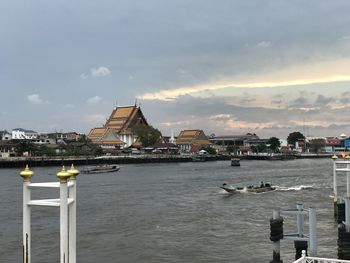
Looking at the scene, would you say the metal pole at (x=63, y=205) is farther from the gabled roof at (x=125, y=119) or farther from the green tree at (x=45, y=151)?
the gabled roof at (x=125, y=119)

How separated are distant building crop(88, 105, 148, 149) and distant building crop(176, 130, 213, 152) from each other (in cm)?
2488

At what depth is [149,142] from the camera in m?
136

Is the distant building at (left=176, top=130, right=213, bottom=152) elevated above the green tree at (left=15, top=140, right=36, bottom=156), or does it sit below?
above

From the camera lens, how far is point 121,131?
5443 inches

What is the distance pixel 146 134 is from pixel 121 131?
8.22m

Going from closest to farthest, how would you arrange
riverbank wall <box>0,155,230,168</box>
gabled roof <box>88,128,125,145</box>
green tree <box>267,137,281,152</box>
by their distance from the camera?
riverbank wall <box>0,155,230,168</box> → gabled roof <box>88,128,125,145</box> → green tree <box>267,137,281,152</box>

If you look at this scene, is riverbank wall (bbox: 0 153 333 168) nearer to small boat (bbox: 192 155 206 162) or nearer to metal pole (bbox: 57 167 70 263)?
small boat (bbox: 192 155 206 162)

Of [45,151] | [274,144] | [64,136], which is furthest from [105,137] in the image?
[274,144]

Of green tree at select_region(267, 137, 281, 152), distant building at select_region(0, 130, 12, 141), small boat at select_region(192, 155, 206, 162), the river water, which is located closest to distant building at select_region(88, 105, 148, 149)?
small boat at select_region(192, 155, 206, 162)

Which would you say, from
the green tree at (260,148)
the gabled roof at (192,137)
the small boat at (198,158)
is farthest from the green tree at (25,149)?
the green tree at (260,148)

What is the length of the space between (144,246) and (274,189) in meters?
25.6

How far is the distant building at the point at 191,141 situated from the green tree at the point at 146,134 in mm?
25023

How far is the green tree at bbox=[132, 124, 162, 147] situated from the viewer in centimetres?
13375

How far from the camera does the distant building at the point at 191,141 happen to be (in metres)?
162
